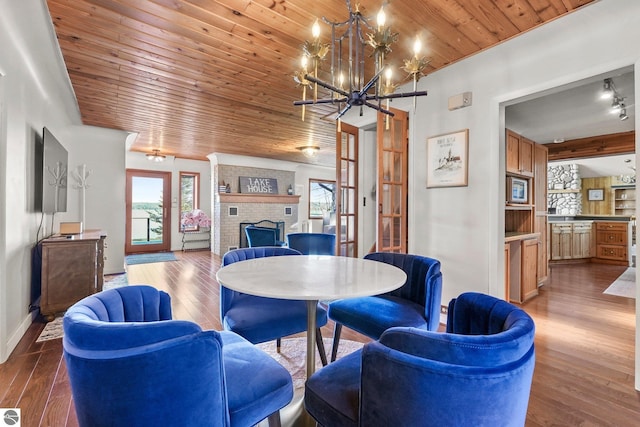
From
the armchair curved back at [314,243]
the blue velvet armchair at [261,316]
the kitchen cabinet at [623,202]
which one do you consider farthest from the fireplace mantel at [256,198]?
the kitchen cabinet at [623,202]

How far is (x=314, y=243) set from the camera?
3.34m

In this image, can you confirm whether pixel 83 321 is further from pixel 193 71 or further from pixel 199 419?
pixel 193 71

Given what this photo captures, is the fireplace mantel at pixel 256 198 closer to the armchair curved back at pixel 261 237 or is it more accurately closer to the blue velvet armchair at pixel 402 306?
the armchair curved back at pixel 261 237

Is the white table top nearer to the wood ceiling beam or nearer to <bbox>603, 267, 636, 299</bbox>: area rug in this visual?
<bbox>603, 267, 636, 299</bbox>: area rug

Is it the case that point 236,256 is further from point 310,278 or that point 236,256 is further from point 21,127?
point 21,127

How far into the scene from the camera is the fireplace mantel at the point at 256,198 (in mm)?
6830

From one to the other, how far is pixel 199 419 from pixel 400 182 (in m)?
2.70

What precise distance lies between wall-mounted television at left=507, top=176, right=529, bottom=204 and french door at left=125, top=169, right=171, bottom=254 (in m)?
7.15

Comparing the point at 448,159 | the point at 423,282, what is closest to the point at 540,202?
the point at 448,159

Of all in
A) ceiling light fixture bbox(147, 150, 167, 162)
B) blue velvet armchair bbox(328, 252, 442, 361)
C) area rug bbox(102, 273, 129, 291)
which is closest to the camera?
blue velvet armchair bbox(328, 252, 442, 361)

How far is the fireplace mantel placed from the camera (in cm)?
A: 683

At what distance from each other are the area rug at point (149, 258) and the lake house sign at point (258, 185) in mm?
Result: 2206

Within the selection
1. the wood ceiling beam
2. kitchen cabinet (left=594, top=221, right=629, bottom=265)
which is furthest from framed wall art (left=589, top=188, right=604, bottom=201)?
the wood ceiling beam

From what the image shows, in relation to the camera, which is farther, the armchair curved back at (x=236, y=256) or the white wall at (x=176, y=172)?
the white wall at (x=176, y=172)
